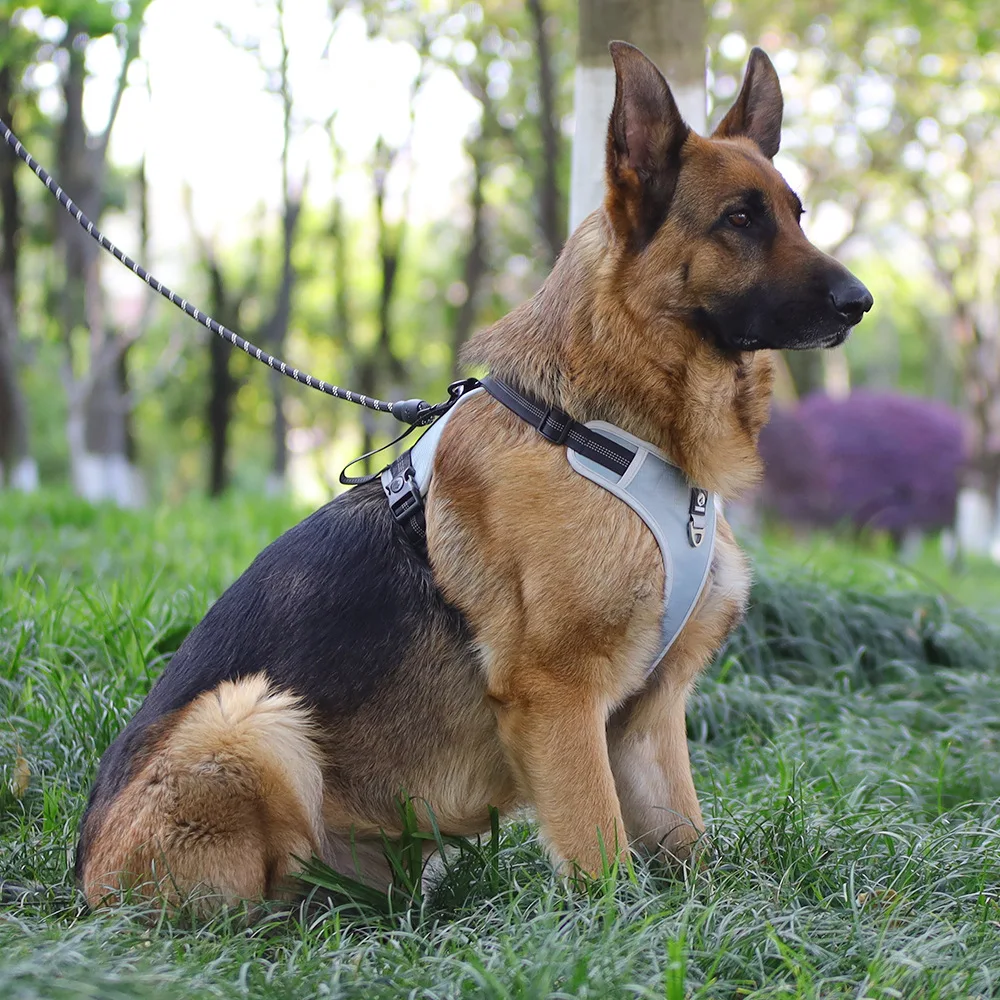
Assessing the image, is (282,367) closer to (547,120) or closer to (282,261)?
(547,120)

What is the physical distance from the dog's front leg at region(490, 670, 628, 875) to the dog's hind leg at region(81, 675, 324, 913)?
1.84 ft

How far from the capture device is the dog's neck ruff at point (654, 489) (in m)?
2.68

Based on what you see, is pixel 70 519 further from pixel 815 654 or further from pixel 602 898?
pixel 602 898

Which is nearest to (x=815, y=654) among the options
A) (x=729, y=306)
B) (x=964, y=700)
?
(x=964, y=700)

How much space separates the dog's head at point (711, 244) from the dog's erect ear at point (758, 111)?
1.21 ft

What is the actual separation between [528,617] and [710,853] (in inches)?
34.0

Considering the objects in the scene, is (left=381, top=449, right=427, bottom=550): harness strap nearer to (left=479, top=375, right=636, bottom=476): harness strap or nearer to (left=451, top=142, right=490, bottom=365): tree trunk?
(left=479, top=375, right=636, bottom=476): harness strap

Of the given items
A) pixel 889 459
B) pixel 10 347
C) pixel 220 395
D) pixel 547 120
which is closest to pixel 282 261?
pixel 220 395

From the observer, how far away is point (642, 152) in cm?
274

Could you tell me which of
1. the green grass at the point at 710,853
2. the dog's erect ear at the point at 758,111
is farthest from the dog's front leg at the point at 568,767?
the dog's erect ear at the point at 758,111

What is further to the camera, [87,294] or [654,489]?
[87,294]

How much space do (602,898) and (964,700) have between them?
277 centimetres

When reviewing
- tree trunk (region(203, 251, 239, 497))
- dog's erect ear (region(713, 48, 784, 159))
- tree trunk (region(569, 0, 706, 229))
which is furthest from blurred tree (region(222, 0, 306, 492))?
dog's erect ear (region(713, 48, 784, 159))

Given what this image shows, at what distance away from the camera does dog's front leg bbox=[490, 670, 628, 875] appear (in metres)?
2.60
